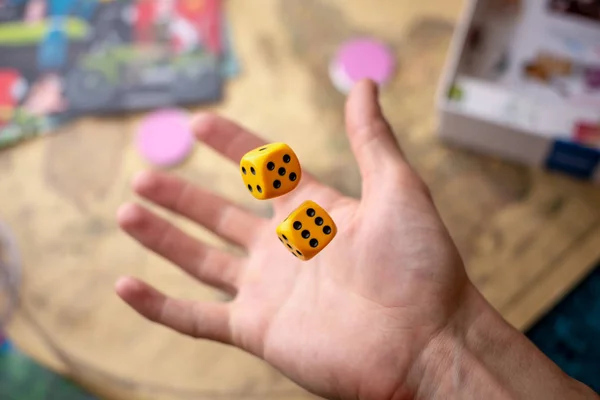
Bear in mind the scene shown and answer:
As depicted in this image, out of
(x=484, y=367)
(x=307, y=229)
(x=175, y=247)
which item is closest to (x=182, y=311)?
(x=175, y=247)

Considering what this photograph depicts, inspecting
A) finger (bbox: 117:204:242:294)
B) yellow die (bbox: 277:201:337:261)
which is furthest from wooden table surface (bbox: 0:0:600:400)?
yellow die (bbox: 277:201:337:261)

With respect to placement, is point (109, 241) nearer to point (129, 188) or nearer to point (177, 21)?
point (129, 188)

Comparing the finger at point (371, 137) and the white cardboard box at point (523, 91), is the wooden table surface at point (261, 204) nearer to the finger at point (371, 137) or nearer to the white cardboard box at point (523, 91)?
the white cardboard box at point (523, 91)

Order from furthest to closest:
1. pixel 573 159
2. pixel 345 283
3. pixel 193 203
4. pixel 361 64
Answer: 1. pixel 361 64
2. pixel 573 159
3. pixel 193 203
4. pixel 345 283

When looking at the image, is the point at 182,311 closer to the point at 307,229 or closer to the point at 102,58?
the point at 307,229

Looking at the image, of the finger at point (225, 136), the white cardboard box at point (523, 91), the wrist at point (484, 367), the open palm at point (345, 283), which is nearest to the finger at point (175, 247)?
the open palm at point (345, 283)

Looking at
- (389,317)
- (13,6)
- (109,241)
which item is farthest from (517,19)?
(13,6)

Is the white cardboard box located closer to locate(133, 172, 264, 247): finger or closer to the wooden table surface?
the wooden table surface
